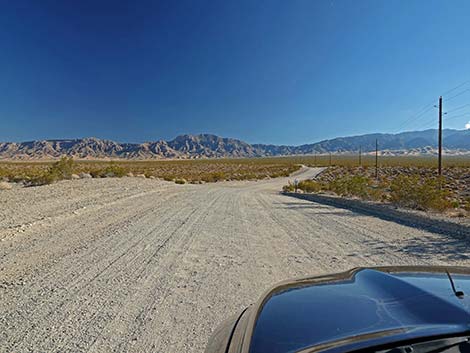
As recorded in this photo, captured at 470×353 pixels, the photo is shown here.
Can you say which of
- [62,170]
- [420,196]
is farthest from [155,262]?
[62,170]

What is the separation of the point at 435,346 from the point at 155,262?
570 centimetres

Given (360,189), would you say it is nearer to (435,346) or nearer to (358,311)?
(358,311)

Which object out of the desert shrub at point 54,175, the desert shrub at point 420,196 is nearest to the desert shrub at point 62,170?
the desert shrub at point 54,175

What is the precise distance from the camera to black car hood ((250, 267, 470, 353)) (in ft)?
5.52

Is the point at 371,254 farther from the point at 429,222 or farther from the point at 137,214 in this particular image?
the point at 137,214

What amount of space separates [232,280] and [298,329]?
3919 millimetres

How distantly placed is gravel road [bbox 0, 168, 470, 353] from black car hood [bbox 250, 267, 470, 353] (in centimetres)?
176

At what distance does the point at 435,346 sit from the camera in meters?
1.63

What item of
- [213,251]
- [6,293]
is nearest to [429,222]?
[213,251]

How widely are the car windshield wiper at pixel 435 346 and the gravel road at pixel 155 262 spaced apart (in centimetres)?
247

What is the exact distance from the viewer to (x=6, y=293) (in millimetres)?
4938

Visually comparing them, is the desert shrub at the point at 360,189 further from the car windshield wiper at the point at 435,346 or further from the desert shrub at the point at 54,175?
the desert shrub at the point at 54,175

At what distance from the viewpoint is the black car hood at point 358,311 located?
168cm

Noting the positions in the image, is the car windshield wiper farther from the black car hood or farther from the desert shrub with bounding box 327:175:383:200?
the desert shrub with bounding box 327:175:383:200
